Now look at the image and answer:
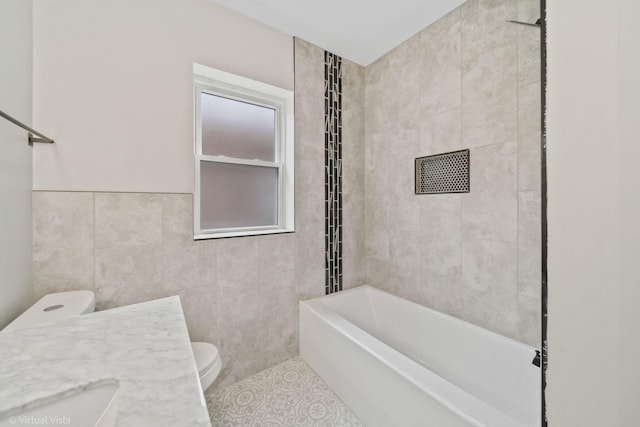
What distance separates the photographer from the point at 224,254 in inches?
65.9

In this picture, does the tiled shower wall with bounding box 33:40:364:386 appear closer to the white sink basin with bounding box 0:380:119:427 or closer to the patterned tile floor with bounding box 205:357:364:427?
the patterned tile floor with bounding box 205:357:364:427

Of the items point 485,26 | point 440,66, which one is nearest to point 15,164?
point 440,66

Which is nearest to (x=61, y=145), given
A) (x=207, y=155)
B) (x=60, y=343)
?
(x=207, y=155)

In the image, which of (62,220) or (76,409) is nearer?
(76,409)

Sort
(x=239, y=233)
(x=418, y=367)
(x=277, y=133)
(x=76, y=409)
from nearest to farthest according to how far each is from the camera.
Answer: (x=76, y=409), (x=418, y=367), (x=239, y=233), (x=277, y=133)

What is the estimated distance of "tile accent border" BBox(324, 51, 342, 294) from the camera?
2.14 m

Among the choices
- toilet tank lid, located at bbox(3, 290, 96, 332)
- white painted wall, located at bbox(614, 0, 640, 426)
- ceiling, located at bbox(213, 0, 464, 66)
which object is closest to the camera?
white painted wall, located at bbox(614, 0, 640, 426)

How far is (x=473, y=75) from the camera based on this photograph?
158 centimetres

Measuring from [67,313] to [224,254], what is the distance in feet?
2.56

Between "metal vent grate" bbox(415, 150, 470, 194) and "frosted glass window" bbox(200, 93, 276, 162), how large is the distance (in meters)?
1.24

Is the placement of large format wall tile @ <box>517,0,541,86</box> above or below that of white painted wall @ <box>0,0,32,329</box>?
above

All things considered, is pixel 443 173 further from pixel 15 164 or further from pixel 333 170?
pixel 15 164

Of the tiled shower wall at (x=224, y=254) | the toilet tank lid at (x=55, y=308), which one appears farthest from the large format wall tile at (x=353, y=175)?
the toilet tank lid at (x=55, y=308)

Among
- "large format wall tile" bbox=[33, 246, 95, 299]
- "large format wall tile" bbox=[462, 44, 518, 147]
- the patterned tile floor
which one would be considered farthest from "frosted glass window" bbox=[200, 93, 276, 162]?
the patterned tile floor
